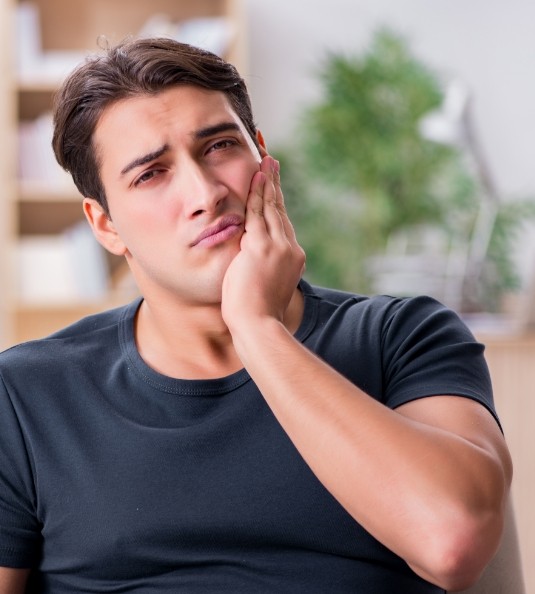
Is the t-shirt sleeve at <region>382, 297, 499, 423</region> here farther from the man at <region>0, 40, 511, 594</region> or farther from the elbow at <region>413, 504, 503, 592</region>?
the elbow at <region>413, 504, 503, 592</region>

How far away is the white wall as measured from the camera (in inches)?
196

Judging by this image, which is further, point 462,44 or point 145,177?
point 462,44

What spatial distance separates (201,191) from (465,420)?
17.8 inches

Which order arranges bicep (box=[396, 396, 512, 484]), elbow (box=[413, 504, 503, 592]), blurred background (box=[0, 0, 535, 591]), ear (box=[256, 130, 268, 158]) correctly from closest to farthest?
elbow (box=[413, 504, 503, 592]), bicep (box=[396, 396, 512, 484]), ear (box=[256, 130, 268, 158]), blurred background (box=[0, 0, 535, 591])

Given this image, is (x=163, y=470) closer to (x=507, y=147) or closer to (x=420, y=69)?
(x=420, y=69)

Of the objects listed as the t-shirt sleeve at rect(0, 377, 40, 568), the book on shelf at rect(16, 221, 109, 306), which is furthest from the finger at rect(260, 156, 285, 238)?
the book on shelf at rect(16, 221, 109, 306)

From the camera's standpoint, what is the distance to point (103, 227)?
1.56 metres

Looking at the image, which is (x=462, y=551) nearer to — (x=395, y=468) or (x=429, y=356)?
(x=395, y=468)

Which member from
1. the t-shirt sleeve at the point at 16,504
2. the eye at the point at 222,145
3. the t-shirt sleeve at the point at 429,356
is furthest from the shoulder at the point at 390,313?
the t-shirt sleeve at the point at 16,504

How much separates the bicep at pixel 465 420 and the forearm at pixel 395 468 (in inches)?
0.8

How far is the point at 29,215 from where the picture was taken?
441 cm

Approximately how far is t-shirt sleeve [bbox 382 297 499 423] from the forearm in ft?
0.33

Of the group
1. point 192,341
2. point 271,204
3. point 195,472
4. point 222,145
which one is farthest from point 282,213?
point 195,472

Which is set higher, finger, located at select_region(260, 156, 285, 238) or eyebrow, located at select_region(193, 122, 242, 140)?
eyebrow, located at select_region(193, 122, 242, 140)
